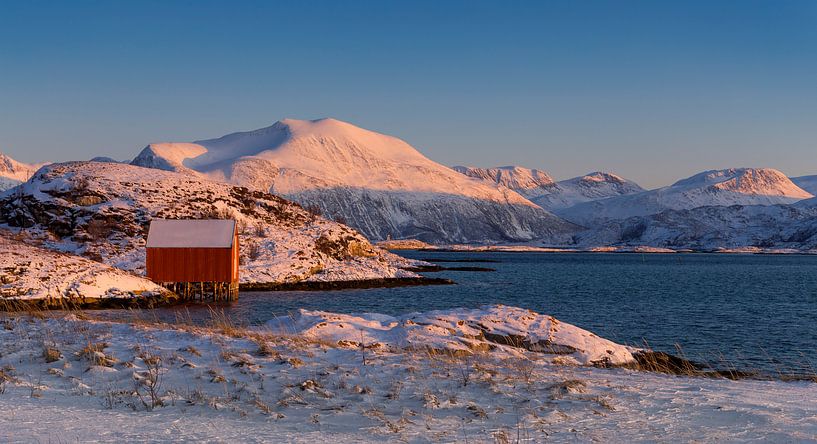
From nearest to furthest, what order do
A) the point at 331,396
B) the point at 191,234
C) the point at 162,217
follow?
the point at 331,396
the point at 191,234
the point at 162,217

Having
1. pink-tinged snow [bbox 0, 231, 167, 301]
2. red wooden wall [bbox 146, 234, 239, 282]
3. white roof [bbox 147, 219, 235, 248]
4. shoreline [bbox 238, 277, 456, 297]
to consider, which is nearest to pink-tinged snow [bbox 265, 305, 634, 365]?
pink-tinged snow [bbox 0, 231, 167, 301]

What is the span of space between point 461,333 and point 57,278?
133 feet

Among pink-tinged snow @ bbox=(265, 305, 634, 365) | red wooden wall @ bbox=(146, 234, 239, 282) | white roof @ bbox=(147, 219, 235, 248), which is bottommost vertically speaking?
pink-tinged snow @ bbox=(265, 305, 634, 365)

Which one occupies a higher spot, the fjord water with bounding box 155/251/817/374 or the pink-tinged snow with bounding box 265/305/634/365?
the pink-tinged snow with bounding box 265/305/634/365

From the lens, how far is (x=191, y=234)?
65688 millimetres

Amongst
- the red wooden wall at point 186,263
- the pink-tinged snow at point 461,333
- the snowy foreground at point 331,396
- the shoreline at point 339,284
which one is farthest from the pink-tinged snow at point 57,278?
the snowy foreground at point 331,396

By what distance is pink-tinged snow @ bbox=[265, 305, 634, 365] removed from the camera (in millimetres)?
21281

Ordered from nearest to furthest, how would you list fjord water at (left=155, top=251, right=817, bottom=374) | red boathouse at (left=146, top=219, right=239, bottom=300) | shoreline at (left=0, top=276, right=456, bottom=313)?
fjord water at (left=155, top=251, right=817, bottom=374) < shoreline at (left=0, top=276, right=456, bottom=313) < red boathouse at (left=146, top=219, right=239, bottom=300)

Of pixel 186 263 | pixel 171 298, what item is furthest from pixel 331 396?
pixel 186 263

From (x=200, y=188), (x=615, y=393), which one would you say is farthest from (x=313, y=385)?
(x=200, y=188)

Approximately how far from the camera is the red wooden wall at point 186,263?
209 ft

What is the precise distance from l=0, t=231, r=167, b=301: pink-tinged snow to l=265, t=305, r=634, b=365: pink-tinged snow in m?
32.4

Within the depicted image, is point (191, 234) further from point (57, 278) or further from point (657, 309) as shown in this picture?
point (657, 309)

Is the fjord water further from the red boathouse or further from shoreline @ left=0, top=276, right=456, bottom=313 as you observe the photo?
shoreline @ left=0, top=276, right=456, bottom=313
